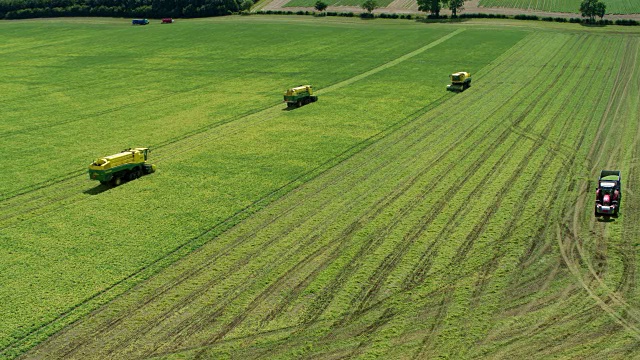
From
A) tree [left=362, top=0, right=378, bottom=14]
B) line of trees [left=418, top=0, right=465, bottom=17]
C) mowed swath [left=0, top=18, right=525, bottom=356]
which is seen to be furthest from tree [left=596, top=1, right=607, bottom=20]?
tree [left=362, top=0, right=378, bottom=14]

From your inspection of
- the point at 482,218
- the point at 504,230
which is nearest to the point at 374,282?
the point at 504,230

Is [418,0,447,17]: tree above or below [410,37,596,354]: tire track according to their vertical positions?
above

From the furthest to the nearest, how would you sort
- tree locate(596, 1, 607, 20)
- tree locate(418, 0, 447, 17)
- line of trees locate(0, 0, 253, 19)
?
line of trees locate(0, 0, 253, 19) → tree locate(418, 0, 447, 17) → tree locate(596, 1, 607, 20)

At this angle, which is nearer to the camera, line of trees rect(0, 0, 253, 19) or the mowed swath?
the mowed swath

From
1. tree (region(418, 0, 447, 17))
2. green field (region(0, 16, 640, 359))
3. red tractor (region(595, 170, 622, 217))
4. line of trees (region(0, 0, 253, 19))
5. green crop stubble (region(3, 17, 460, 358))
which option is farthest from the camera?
line of trees (region(0, 0, 253, 19))

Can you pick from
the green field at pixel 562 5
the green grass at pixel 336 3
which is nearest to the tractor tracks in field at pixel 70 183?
the green field at pixel 562 5

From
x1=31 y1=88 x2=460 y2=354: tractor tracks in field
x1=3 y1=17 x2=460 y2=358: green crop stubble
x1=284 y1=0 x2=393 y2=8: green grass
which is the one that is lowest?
x1=31 y1=88 x2=460 y2=354: tractor tracks in field

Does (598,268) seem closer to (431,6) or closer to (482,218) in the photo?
(482,218)

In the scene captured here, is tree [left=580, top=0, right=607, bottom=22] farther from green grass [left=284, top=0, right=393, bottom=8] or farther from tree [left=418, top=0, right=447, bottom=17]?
green grass [left=284, top=0, right=393, bottom=8]
